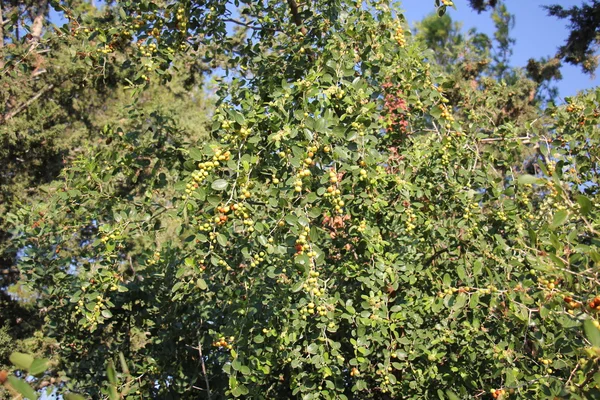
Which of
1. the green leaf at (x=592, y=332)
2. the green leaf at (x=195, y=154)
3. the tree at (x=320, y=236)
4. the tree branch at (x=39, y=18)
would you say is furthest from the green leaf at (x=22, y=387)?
the tree branch at (x=39, y=18)

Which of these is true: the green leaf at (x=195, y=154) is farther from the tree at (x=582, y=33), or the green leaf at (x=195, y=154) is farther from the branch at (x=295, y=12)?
the tree at (x=582, y=33)

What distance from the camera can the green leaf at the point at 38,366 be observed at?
2.71 feet

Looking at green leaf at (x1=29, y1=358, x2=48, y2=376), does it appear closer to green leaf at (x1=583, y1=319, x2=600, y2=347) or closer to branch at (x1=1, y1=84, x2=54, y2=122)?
green leaf at (x1=583, y1=319, x2=600, y2=347)

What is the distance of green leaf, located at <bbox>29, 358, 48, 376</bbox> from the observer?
83 centimetres

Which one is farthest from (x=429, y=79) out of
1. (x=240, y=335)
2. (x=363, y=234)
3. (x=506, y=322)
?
(x=240, y=335)

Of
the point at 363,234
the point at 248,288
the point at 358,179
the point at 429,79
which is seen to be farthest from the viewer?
the point at 429,79

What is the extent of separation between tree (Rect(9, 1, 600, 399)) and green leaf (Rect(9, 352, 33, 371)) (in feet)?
3.98

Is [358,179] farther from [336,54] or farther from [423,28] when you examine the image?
[423,28]

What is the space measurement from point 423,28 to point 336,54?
12793 millimetres

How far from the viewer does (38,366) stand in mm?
837

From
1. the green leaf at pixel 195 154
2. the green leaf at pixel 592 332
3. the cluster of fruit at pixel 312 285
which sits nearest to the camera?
the green leaf at pixel 592 332

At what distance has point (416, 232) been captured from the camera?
282 centimetres

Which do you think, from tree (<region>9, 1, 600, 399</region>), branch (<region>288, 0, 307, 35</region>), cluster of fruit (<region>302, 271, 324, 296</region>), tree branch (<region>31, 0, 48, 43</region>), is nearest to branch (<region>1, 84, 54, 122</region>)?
tree branch (<region>31, 0, 48, 43</region>)

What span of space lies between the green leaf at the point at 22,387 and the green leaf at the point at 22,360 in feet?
0.06
